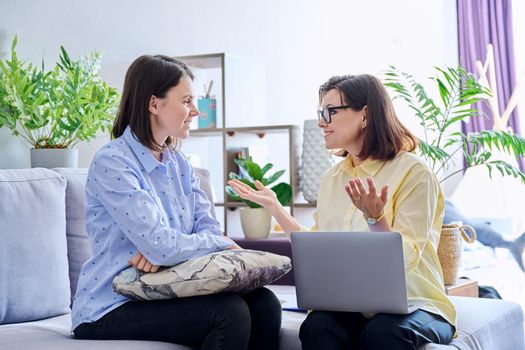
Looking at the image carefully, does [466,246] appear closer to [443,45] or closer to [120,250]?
[443,45]

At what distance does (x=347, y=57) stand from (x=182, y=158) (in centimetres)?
388

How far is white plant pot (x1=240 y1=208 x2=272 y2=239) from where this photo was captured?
319 centimetres

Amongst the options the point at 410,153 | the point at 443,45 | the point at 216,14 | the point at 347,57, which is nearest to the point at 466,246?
the point at 347,57

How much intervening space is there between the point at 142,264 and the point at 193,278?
0.14 metres

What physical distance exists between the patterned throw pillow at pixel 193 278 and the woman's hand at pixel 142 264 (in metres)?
0.01

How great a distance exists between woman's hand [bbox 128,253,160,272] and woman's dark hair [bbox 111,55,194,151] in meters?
0.32

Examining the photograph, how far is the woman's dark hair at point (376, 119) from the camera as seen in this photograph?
212cm

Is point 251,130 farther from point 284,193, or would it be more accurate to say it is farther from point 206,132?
point 284,193

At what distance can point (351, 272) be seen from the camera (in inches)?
72.3

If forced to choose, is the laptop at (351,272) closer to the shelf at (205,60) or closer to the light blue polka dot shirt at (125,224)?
the light blue polka dot shirt at (125,224)

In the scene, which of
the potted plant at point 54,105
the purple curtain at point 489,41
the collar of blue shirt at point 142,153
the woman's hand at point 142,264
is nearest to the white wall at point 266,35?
the purple curtain at point 489,41

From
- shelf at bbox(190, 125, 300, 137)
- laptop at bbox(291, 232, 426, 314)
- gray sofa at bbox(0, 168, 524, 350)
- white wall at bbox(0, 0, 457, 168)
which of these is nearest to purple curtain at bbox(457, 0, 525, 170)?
white wall at bbox(0, 0, 457, 168)

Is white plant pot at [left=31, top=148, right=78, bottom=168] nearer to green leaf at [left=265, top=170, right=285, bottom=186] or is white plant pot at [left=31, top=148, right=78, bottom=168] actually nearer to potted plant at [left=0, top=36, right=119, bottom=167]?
potted plant at [left=0, top=36, right=119, bottom=167]

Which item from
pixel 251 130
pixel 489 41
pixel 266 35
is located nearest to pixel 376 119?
pixel 251 130
